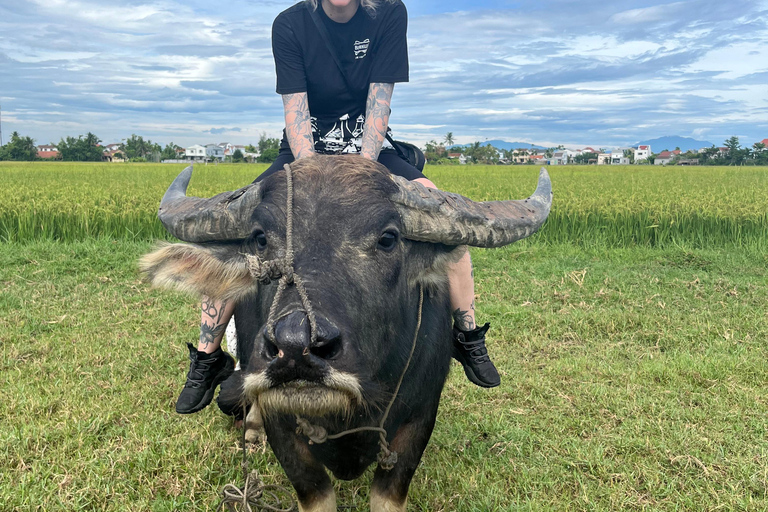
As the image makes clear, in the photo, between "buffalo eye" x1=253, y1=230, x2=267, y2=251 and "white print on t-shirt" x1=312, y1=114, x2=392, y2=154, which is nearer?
"buffalo eye" x1=253, y1=230, x2=267, y2=251

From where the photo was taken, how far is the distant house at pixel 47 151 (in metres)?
69.0

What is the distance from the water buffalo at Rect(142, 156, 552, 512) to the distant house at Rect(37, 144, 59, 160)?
77.2 metres

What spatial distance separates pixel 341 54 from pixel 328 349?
190 centimetres

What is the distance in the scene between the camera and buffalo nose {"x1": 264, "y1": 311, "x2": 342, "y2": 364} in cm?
131

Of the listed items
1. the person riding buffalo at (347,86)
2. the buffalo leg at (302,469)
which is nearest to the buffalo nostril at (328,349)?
the buffalo leg at (302,469)

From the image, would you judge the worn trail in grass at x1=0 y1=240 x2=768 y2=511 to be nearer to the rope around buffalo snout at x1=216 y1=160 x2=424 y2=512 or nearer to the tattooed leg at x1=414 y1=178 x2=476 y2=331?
the rope around buffalo snout at x1=216 y1=160 x2=424 y2=512

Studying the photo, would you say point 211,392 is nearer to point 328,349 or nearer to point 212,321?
point 212,321

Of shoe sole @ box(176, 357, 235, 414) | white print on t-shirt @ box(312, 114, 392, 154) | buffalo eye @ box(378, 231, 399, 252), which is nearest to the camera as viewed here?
buffalo eye @ box(378, 231, 399, 252)

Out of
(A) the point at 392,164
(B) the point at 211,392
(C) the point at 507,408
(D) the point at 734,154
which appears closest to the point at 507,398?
(C) the point at 507,408

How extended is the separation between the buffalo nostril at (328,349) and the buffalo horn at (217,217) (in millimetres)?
656

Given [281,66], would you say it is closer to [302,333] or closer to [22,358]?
[302,333]

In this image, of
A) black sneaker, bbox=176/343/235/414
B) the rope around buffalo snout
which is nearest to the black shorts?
the rope around buffalo snout

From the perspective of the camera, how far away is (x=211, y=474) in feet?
8.57

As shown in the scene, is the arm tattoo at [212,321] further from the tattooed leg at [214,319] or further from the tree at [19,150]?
the tree at [19,150]
